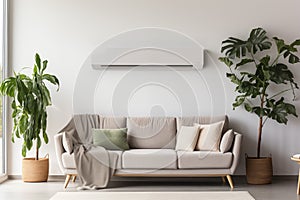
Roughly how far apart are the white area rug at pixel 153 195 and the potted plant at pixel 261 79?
3.03ft

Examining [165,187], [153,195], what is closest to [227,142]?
[165,187]

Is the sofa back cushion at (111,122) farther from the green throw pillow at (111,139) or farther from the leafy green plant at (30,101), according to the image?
the leafy green plant at (30,101)

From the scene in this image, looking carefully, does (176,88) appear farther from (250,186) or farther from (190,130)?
(250,186)

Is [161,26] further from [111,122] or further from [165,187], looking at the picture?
[165,187]

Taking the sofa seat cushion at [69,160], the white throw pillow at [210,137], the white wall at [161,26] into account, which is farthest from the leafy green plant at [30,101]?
the white throw pillow at [210,137]

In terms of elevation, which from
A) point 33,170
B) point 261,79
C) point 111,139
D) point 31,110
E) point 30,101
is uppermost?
point 261,79

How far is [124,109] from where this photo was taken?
291 inches

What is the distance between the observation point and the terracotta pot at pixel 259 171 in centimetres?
690

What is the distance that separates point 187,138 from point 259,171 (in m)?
1.03

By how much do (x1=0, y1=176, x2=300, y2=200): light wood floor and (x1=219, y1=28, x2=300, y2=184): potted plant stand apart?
324 millimetres

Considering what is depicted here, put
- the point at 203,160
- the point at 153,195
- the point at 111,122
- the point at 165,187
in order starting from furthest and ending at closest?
the point at 111,122
the point at 165,187
the point at 203,160
the point at 153,195

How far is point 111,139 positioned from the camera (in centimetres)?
684

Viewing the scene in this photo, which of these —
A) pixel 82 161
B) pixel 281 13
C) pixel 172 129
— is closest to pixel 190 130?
pixel 172 129

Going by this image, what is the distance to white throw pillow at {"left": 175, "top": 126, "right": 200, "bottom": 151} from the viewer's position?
6.77 metres
